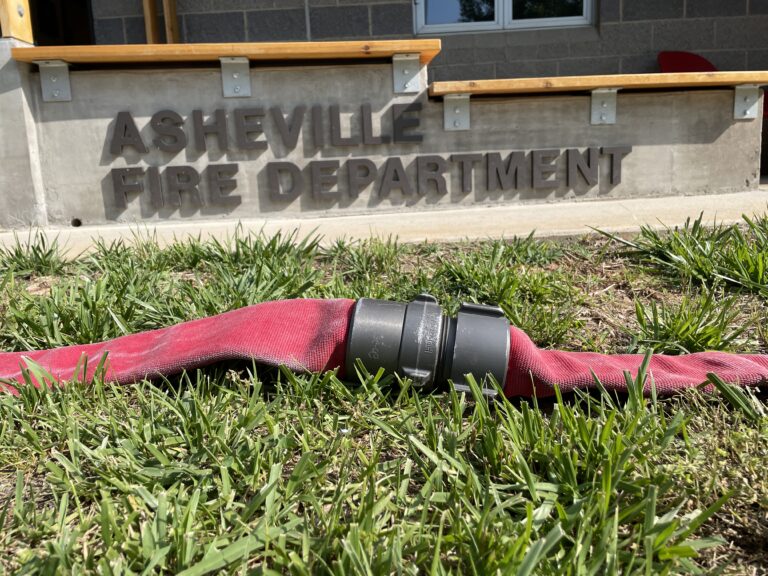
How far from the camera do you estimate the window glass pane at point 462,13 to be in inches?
292

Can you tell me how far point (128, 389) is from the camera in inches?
76.2

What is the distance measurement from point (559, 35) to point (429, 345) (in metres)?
6.44

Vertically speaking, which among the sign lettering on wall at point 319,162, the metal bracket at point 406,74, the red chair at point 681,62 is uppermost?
the red chair at point 681,62

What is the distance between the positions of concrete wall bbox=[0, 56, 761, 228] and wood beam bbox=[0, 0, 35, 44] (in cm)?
Answer: 23

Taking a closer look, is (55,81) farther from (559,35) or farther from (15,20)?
(559,35)

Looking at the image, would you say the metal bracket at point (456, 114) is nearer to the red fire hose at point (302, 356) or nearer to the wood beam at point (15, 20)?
the red fire hose at point (302, 356)

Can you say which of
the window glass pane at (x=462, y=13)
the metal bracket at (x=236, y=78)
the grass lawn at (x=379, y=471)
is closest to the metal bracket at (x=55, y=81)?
the metal bracket at (x=236, y=78)

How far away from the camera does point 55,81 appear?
414 centimetres

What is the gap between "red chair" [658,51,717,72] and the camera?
23.0 ft

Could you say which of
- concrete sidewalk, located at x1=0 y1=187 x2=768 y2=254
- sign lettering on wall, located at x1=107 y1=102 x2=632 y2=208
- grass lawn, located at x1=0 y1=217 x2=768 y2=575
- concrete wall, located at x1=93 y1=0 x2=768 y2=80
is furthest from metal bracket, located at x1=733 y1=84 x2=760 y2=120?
concrete wall, located at x1=93 y1=0 x2=768 y2=80

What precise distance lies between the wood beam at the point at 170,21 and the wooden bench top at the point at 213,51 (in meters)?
2.82

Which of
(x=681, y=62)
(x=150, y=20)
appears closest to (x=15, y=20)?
(x=150, y=20)

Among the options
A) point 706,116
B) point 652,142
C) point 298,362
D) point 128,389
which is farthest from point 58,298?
point 706,116

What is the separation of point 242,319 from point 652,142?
360 cm
